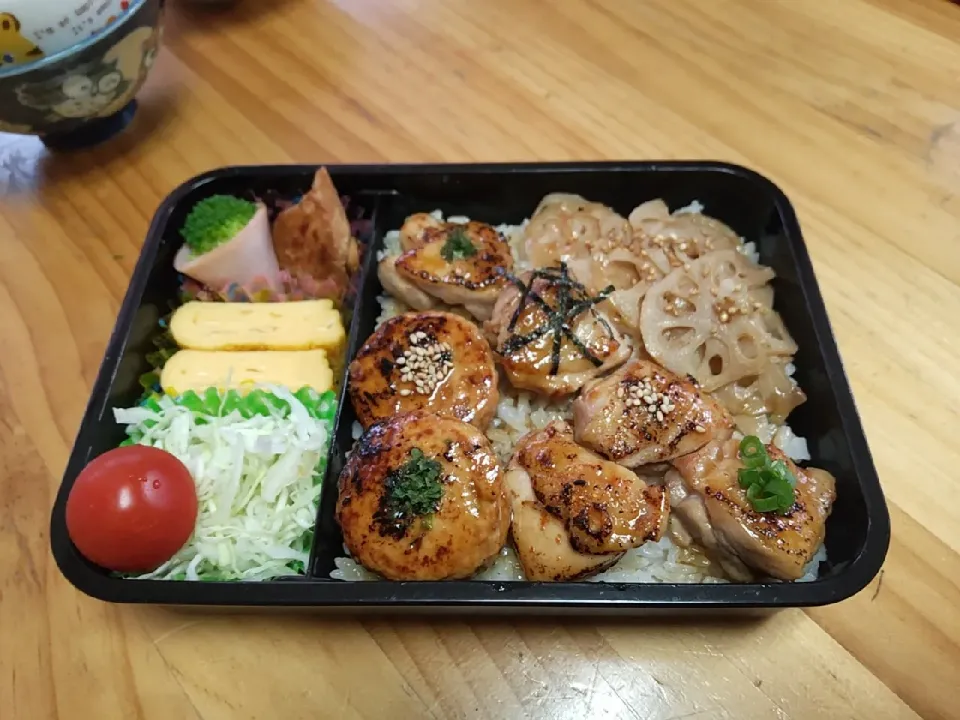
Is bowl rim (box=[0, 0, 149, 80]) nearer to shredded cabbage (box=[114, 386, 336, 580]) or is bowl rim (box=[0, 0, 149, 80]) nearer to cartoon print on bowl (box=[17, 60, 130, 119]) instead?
cartoon print on bowl (box=[17, 60, 130, 119])

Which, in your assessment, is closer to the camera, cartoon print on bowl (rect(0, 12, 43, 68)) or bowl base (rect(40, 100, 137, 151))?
cartoon print on bowl (rect(0, 12, 43, 68))

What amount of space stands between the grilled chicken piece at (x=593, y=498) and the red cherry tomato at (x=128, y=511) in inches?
34.7

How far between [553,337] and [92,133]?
89.0 inches

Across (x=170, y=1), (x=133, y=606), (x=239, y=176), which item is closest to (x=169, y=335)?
(x=239, y=176)

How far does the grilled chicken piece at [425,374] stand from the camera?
208cm

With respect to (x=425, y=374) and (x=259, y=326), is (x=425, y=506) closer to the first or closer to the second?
(x=425, y=374)

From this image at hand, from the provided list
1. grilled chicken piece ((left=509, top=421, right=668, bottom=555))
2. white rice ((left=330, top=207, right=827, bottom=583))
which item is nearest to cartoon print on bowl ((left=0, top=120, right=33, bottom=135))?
white rice ((left=330, top=207, right=827, bottom=583))

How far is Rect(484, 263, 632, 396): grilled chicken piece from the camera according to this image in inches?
84.1

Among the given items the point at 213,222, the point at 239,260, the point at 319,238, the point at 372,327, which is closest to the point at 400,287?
the point at 372,327

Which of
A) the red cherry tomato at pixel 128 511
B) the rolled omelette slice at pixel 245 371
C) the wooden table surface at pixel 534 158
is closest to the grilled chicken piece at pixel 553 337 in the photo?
the rolled omelette slice at pixel 245 371

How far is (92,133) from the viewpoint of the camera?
119 inches

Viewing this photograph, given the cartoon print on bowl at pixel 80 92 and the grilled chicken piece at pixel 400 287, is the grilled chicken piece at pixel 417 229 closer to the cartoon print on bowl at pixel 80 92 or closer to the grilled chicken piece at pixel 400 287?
the grilled chicken piece at pixel 400 287

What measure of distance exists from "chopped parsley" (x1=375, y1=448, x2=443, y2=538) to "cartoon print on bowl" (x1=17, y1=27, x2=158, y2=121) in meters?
1.97

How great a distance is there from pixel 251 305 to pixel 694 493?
153cm
